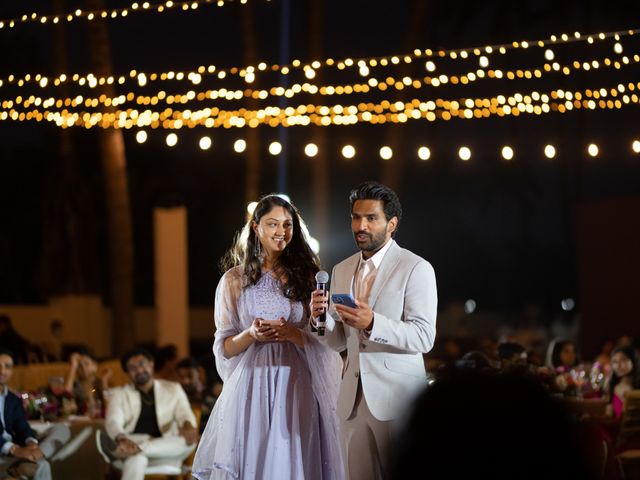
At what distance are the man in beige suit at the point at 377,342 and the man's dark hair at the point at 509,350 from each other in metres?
3.22

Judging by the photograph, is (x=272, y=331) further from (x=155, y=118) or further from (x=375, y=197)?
(x=155, y=118)

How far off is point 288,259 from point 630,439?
3407mm

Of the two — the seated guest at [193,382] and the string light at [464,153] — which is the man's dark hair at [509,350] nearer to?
the string light at [464,153]

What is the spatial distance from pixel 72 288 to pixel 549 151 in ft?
35.0

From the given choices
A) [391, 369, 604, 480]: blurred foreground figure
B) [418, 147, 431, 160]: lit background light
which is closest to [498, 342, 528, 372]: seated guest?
[418, 147, 431, 160]: lit background light

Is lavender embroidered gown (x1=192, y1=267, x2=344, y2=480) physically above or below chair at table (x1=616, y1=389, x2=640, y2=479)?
above

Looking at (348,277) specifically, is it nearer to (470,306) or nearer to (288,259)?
(288,259)

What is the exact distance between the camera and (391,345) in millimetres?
3744

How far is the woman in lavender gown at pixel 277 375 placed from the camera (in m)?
4.31

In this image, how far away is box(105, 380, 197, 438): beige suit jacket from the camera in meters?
6.54

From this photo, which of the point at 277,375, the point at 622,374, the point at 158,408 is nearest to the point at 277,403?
the point at 277,375

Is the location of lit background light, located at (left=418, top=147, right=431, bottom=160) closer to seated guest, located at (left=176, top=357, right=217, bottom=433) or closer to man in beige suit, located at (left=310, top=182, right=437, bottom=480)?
seated guest, located at (left=176, top=357, right=217, bottom=433)

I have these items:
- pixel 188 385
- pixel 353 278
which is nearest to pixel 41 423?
pixel 188 385

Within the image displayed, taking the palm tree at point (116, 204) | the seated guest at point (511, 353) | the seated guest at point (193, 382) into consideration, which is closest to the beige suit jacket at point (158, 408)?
the seated guest at point (193, 382)
